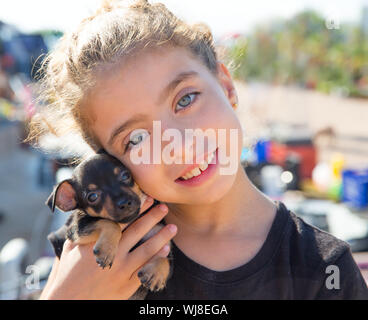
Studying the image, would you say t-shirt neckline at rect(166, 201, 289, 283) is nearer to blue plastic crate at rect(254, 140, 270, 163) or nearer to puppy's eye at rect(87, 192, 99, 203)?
puppy's eye at rect(87, 192, 99, 203)

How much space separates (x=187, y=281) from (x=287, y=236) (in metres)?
0.32

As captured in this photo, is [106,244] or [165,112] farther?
[106,244]

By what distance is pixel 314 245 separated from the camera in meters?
1.22

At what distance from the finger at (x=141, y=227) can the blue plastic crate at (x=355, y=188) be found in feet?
10.4

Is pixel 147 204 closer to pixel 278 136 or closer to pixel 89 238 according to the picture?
pixel 89 238

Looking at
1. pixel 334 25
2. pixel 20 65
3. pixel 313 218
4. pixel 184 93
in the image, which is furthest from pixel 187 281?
pixel 20 65

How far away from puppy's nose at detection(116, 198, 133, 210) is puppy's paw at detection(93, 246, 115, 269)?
0.14 metres

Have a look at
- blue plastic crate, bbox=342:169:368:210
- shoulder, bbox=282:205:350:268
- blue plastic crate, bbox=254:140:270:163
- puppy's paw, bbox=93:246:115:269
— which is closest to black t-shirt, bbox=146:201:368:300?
shoulder, bbox=282:205:350:268

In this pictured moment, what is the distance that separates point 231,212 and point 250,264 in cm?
21

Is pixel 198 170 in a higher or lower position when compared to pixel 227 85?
lower

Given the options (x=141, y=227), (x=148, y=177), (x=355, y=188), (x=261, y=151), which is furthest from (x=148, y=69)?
(x=261, y=151)

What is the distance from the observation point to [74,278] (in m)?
1.34
